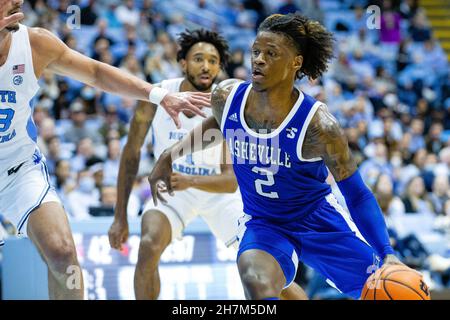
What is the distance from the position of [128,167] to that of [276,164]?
174 cm

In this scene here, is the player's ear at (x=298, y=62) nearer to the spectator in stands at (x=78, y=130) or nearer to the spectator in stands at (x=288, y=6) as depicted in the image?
the spectator in stands at (x=78, y=130)

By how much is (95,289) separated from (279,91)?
10.6 feet

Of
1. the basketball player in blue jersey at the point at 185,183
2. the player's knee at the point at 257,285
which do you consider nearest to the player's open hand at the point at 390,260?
the player's knee at the point at 257,285

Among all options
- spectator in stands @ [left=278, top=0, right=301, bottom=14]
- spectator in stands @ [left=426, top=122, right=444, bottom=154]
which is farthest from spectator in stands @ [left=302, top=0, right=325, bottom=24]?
spectator in stands @ [left=426, top=122, right=444, bottom=154]

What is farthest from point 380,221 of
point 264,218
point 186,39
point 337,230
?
point 186,39

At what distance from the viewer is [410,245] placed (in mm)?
8828

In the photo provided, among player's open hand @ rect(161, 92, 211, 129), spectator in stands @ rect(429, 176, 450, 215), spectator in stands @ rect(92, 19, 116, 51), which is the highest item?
spectator in stands @ rect(92, 19, 116, 51)

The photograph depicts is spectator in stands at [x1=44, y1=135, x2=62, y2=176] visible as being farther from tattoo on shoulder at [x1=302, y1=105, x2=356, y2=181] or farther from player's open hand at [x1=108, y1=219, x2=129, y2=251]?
tattoo on shoulder at [x1=302, y1=105, x2=356, y2=181]

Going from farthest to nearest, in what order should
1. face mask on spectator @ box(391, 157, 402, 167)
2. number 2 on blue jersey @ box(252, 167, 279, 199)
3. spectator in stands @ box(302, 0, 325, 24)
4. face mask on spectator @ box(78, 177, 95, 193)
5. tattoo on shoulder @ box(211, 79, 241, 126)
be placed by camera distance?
spectator in stands @ box(302, 0, 325, 24) < face mask on spectator @ box(391, 157, 402, 167) < face mask on spectator @ box(78, 177, 95, 193) < tattoo on shoulder @ box(211, 79, 241, 126) < number 2 on blue jersey @ box(252, 167, 279, 199)

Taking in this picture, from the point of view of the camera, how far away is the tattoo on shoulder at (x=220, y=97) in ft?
15.5

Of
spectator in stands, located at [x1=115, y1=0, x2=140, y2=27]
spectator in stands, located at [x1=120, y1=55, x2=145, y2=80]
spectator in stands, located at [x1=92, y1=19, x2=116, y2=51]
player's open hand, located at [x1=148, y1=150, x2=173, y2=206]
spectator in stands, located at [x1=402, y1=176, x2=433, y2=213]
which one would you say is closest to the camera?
player's open hand, located at [x1=148, y1=150, x2=173, y2=206]

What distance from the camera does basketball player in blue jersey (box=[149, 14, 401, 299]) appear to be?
14.3ft

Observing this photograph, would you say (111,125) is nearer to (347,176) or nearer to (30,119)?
(30,119)

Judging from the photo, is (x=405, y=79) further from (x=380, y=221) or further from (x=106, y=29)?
(x=380, y=221)
